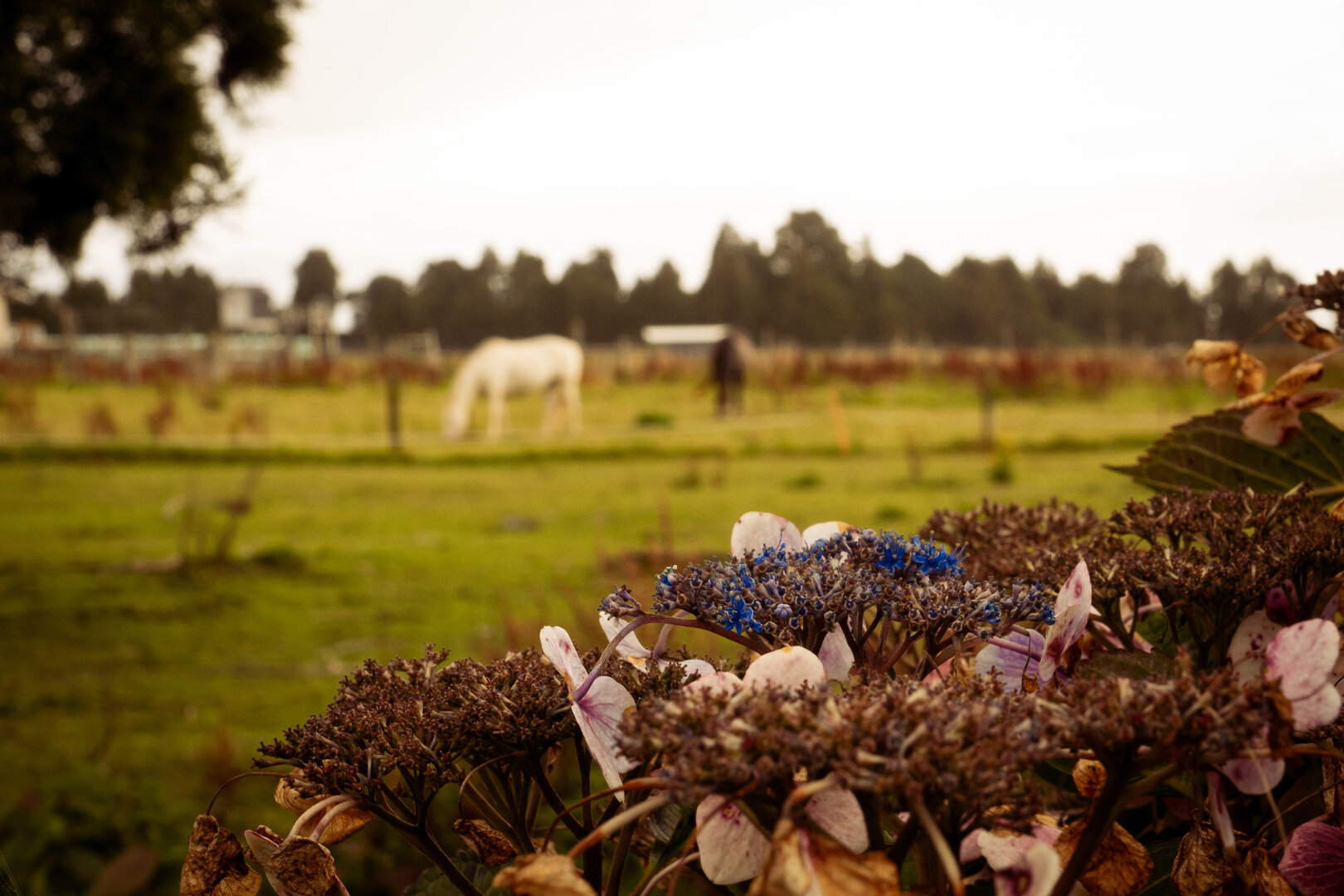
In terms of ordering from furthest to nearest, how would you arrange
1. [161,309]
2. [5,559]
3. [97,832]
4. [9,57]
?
[161,309] → [5,559] → [9,57] → [97,832]

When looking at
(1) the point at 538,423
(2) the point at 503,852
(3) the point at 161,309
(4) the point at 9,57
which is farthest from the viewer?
(3) the point at 161,309

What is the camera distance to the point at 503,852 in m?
0.62

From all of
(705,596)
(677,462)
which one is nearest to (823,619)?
(705,596)

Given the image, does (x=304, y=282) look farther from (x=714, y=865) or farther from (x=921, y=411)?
(x=714, y=865)

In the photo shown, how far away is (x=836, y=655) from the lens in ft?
1.88

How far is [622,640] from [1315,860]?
372 mm

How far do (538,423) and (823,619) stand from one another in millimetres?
24396

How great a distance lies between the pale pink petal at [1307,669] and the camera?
424 mm

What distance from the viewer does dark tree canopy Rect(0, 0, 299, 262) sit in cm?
744

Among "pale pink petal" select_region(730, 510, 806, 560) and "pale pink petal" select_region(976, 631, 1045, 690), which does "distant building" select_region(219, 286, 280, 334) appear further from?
"pale pink petal" select_region(976, 631, 1045, 690)

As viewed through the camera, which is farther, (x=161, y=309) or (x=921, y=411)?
(x=161, y=309)

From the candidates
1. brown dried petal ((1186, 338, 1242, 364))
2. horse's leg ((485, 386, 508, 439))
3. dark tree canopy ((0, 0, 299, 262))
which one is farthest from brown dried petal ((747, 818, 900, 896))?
horse's leg ((485, 386, 508, 439))

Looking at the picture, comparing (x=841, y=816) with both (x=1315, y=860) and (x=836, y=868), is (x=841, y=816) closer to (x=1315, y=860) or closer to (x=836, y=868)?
(x=836, y=868)

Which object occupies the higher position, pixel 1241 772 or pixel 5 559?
pixel 1241 772
